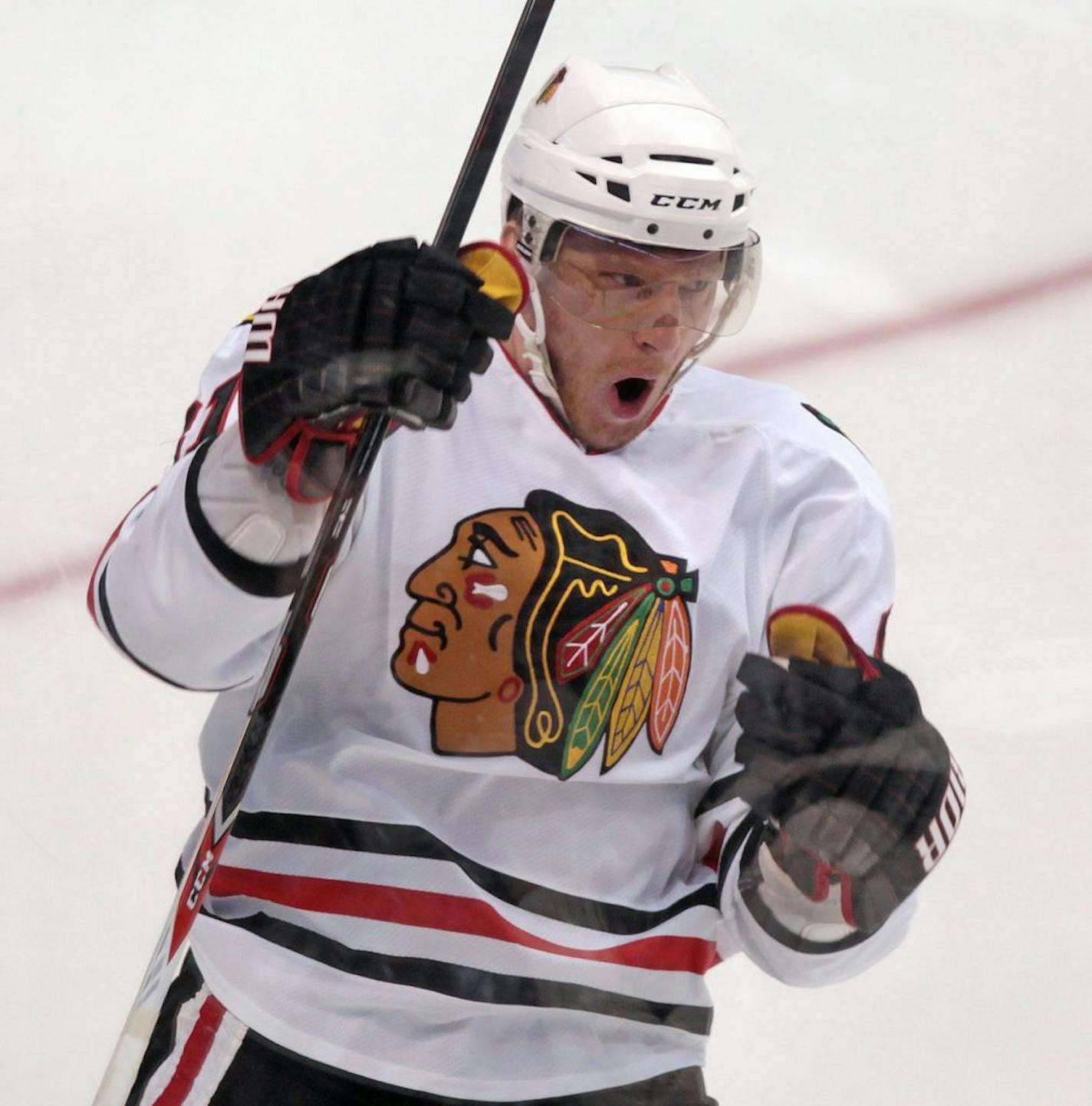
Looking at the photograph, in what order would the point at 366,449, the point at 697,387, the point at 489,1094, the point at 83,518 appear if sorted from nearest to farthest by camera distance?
the point at 366,449
the point at 489,1094
the point at 697,387
the point at 83,518

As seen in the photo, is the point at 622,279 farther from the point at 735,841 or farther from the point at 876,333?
the point at 876,333

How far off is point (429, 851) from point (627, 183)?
463 mm

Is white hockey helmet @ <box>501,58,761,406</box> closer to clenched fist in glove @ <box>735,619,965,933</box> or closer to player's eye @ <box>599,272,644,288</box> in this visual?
player's eye @ <box>599,272,644,288</box>

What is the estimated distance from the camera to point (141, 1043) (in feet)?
3.76

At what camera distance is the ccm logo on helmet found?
44.4 inches

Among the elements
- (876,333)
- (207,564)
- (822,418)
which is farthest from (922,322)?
(207,564)

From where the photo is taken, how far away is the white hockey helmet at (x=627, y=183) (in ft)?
3.73

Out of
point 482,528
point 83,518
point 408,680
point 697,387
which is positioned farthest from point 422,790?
point 83,518

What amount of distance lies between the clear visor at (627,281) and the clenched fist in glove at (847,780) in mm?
245

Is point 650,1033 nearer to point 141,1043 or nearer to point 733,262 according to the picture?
point 141,1043

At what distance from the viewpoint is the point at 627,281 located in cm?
115

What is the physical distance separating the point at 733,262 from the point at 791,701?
336 mm

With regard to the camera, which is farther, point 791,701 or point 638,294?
point 638,294

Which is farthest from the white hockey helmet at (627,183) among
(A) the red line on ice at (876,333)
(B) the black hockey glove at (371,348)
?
(A) the red line on ice at (876,333)
